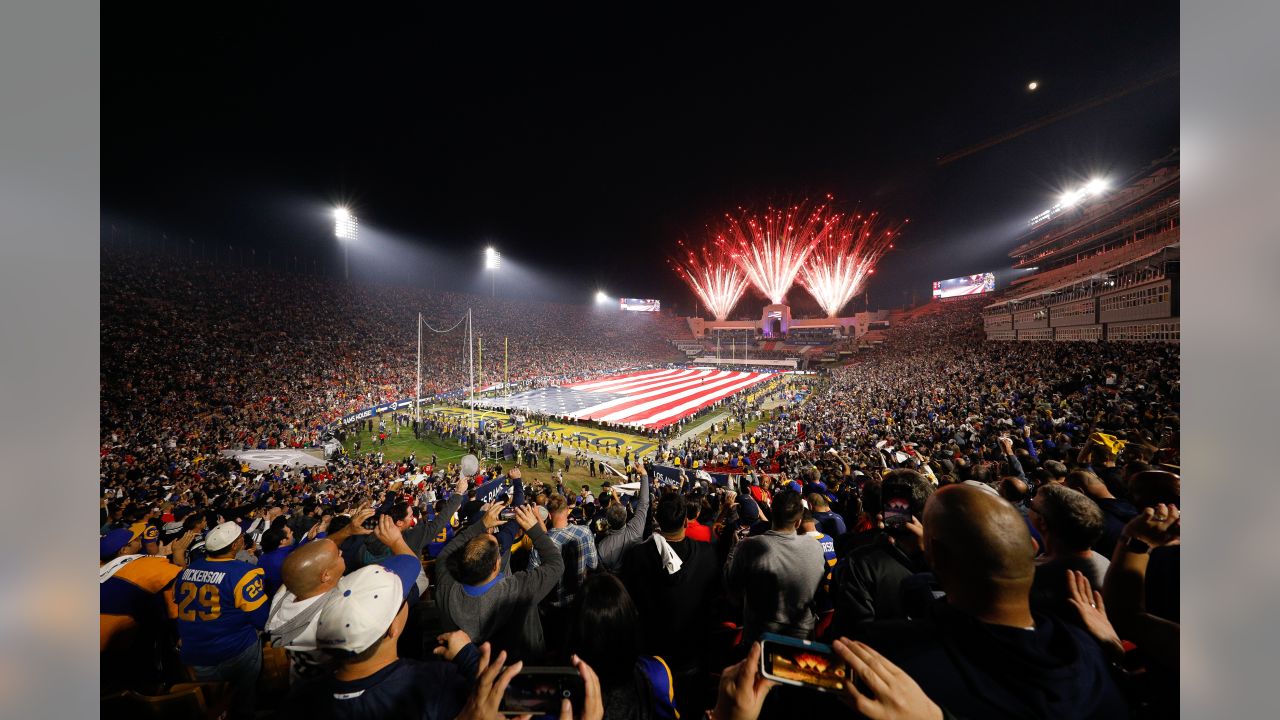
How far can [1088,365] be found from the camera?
55.5ft

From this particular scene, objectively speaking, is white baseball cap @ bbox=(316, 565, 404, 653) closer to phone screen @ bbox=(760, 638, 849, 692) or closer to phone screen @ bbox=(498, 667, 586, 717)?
phone screen @ bbox=(498, 667, 586, 717)

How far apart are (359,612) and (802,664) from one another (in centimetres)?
162

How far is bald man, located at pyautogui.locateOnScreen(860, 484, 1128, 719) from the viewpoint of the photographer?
3.89 ft

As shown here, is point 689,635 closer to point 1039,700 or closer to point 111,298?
point 1039,700

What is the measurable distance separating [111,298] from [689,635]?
1537 inches

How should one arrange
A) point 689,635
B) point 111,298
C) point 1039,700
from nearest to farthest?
point 1039,700
point 689,635
point 111,298

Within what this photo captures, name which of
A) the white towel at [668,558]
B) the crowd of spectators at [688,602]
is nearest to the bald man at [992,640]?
the crowd of spectators at [688,602]

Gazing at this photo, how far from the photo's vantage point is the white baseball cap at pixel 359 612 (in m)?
1.50

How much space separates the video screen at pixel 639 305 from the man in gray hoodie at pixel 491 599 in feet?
252

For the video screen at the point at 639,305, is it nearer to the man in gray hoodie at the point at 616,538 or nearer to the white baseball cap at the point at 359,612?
the man in gray hoodie at the point at 616,538

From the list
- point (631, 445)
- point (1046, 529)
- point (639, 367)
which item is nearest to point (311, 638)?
point (1046, 529)

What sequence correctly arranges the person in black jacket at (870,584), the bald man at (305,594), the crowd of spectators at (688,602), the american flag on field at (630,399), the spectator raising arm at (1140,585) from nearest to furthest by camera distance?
the crowd of spectators at (688,602) < the spectator raising arm at (1140,585) < the bald man at (305,594) < the person in black jacket at (870,584) < the american flag on field at (630,399)

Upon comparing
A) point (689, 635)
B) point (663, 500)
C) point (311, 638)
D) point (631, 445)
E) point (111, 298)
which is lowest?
point (631, 445)

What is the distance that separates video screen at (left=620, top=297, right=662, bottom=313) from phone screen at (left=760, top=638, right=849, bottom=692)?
78.0 m
